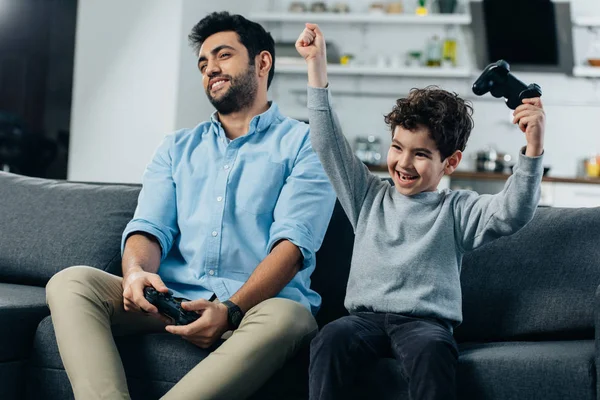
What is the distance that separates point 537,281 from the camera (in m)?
1.99

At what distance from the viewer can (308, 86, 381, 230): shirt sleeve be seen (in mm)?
1833

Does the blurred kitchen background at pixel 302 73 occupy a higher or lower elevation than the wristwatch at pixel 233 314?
higher

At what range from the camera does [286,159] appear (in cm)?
209

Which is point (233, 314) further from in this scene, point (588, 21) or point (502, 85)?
point (588, 21)

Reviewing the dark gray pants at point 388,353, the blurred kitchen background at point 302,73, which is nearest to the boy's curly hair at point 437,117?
the dark gray pants at point 388,353

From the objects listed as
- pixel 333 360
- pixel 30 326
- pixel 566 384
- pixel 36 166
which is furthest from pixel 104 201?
pixel 36 166

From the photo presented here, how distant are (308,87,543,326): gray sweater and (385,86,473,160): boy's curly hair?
0.12 metres

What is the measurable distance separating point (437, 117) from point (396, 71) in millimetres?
4022

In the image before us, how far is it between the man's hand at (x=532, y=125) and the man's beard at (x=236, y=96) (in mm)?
802

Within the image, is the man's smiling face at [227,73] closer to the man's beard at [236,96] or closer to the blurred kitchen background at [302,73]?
the man's beard at [236,96]

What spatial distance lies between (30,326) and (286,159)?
745mm

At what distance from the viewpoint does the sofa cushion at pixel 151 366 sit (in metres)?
1.79

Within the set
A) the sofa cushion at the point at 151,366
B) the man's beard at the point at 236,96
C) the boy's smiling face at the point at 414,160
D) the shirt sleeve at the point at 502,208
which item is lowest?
the sofa cushion at the point at 151,366

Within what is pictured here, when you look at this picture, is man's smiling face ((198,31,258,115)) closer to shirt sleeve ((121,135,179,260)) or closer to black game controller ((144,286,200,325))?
shirt sleeve ((121,135,179,260))
